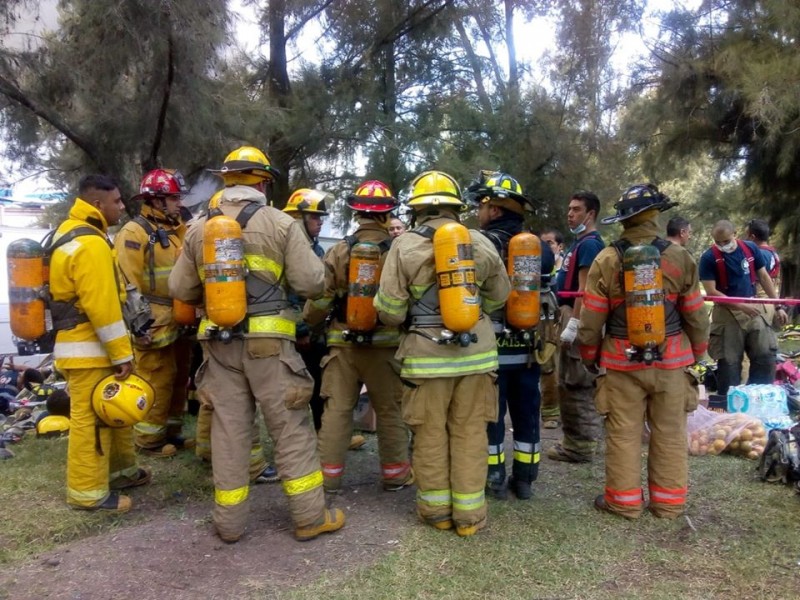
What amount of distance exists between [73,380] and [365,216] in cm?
211

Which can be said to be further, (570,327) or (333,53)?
(333,53)

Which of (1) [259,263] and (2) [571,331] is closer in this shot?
(1) [259,263]

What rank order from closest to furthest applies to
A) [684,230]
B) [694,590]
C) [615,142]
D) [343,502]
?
1. [694,590]
2. [343,502]
3. [684,230]
4. [615,142]

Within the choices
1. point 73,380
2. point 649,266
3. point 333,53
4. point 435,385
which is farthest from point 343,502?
point 333,53

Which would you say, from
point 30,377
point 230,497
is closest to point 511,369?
point 230,497

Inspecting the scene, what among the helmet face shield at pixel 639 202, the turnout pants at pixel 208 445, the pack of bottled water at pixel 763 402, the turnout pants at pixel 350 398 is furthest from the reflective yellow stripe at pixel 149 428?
the pack of bottled water at pixel 763 402

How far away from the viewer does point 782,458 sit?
14.6 ft

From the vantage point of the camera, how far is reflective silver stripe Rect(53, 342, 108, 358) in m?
3.87

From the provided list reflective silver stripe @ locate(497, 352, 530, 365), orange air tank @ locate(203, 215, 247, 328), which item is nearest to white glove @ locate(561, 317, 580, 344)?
reflective silver stripe @ locate(497, 352, 530, 365)

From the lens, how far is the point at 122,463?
14.3ft

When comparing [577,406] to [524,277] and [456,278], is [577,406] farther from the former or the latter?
[456,278]

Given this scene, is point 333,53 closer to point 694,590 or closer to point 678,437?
point 678,437

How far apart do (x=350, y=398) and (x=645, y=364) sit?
6.22ft

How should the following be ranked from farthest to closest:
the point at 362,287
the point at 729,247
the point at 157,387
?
the point at 729,247
the point at 157,387
the point at 362,287
